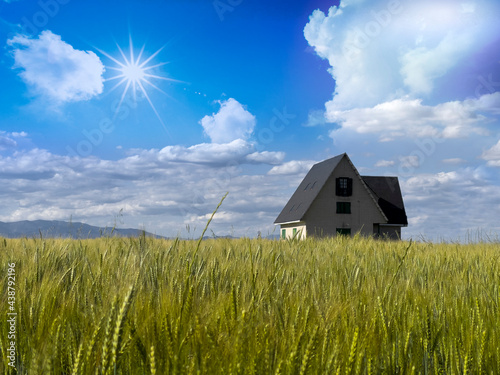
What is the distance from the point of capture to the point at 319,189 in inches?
1206

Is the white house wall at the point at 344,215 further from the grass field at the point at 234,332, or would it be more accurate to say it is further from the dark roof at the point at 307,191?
the grass field at the point at 234,332

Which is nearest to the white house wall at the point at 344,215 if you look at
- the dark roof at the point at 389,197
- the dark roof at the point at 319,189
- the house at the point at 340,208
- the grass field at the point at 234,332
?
the house at the point at 340,208

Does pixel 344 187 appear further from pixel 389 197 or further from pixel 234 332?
pixel 234 332

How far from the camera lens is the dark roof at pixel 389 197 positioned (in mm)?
33156

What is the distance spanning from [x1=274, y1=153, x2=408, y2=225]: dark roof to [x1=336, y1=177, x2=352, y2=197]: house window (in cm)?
108

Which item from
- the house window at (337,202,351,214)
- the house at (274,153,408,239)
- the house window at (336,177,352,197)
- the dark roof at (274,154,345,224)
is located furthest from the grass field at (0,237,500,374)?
the house window at (336,177,352,197)

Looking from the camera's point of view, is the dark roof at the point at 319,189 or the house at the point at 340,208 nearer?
the house at the point at 340,208

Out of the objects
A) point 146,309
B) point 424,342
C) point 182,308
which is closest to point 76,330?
point 146,309

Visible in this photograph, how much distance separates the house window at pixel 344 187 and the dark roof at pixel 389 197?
12.5 feet

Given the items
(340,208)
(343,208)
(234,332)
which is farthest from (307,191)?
(234,332)

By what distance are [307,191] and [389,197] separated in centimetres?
713

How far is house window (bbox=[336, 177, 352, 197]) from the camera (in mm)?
31156

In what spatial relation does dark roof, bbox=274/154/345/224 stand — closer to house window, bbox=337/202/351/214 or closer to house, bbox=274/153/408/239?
house, bbox=274/153/408/239

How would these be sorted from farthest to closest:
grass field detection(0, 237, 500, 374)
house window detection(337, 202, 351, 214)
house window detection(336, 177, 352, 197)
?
house window detection(336, 177, 352, 197) < house window detection(337, 202, 351, 214) < grass field detection(0, 237, 500, 374)
